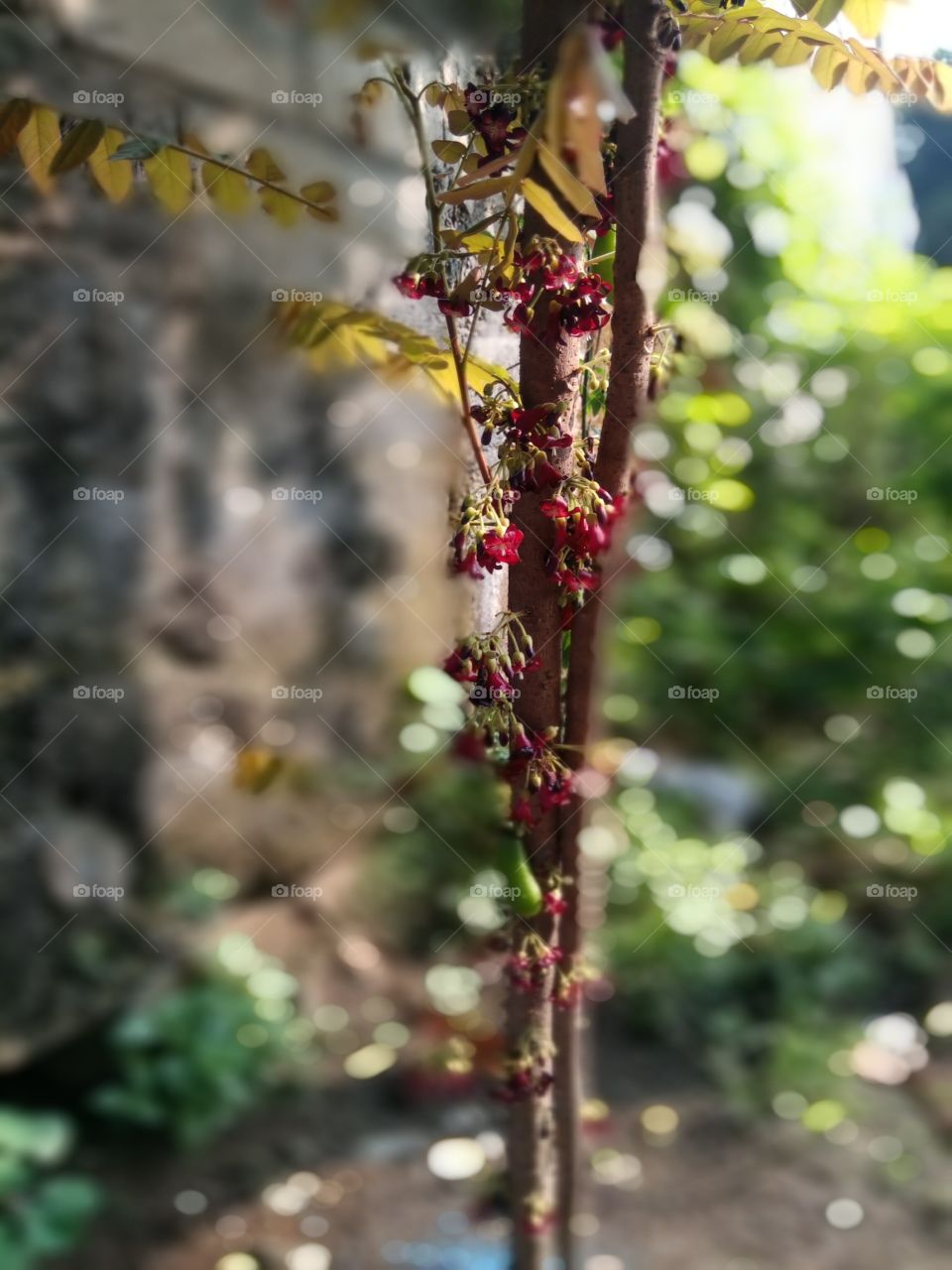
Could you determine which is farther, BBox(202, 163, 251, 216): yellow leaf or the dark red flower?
BBox(202, 163, 251, 216): yellow leaf

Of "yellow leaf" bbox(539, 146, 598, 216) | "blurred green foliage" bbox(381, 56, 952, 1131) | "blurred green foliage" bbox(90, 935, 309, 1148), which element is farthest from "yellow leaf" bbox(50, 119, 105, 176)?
"blurred green foliage" bbox(90, 935, 309, 1148)

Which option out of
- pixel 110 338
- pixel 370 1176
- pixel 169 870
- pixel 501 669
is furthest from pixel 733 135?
pixel 370 1176

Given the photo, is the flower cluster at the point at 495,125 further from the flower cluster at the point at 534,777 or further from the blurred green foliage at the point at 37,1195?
the blurred green foliage at the point at 37,1195

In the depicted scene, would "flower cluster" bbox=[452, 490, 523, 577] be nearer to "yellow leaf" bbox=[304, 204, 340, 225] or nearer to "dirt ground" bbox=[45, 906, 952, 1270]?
"yellow leaf" bbox=[304, 204, 340, 225]

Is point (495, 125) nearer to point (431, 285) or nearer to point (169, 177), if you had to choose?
point (431, 285)

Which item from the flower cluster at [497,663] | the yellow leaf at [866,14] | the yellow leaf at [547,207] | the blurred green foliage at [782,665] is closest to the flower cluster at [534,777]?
the flower cluster at [497,663]

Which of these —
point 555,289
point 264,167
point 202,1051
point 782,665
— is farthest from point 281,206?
point 782,665
